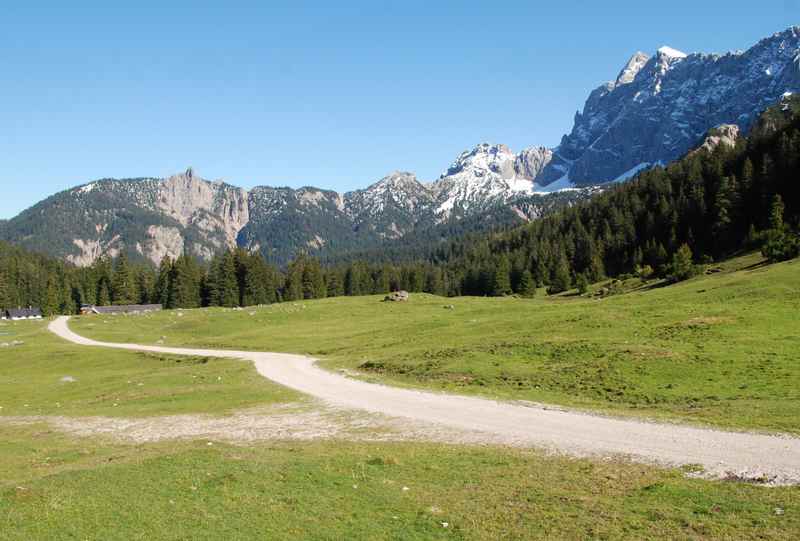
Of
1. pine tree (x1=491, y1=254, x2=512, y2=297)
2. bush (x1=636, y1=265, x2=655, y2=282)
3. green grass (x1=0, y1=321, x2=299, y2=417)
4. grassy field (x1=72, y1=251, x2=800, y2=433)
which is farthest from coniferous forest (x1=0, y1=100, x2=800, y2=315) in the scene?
green grass (x1=0, y1=321, x2=299, y2=417)

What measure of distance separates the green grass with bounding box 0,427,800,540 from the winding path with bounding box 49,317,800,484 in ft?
6.28

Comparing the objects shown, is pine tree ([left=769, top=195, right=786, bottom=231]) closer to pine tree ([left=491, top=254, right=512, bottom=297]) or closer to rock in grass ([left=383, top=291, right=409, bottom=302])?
rock in grass ([left=383, top=291, right=409, bottom=302])

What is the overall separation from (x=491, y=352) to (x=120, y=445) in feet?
92.7

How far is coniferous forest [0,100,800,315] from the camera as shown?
119812mm

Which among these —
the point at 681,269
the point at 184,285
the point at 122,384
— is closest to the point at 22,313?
the point at 184,285

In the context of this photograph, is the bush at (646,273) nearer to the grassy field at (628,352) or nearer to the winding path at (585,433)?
the grassy field at (628,352)

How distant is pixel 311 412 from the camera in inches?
1184

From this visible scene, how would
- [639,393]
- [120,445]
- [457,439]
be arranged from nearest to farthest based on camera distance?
[457,439]
[120,445]
[639,393]

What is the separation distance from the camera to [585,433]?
22.3m

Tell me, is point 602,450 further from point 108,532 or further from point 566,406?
point 108,532

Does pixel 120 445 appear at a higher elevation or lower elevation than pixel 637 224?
lower

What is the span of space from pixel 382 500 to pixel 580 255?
527 feet

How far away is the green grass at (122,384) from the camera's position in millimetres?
34844

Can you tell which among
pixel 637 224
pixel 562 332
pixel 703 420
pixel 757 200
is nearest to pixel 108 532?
pixel 703 420
